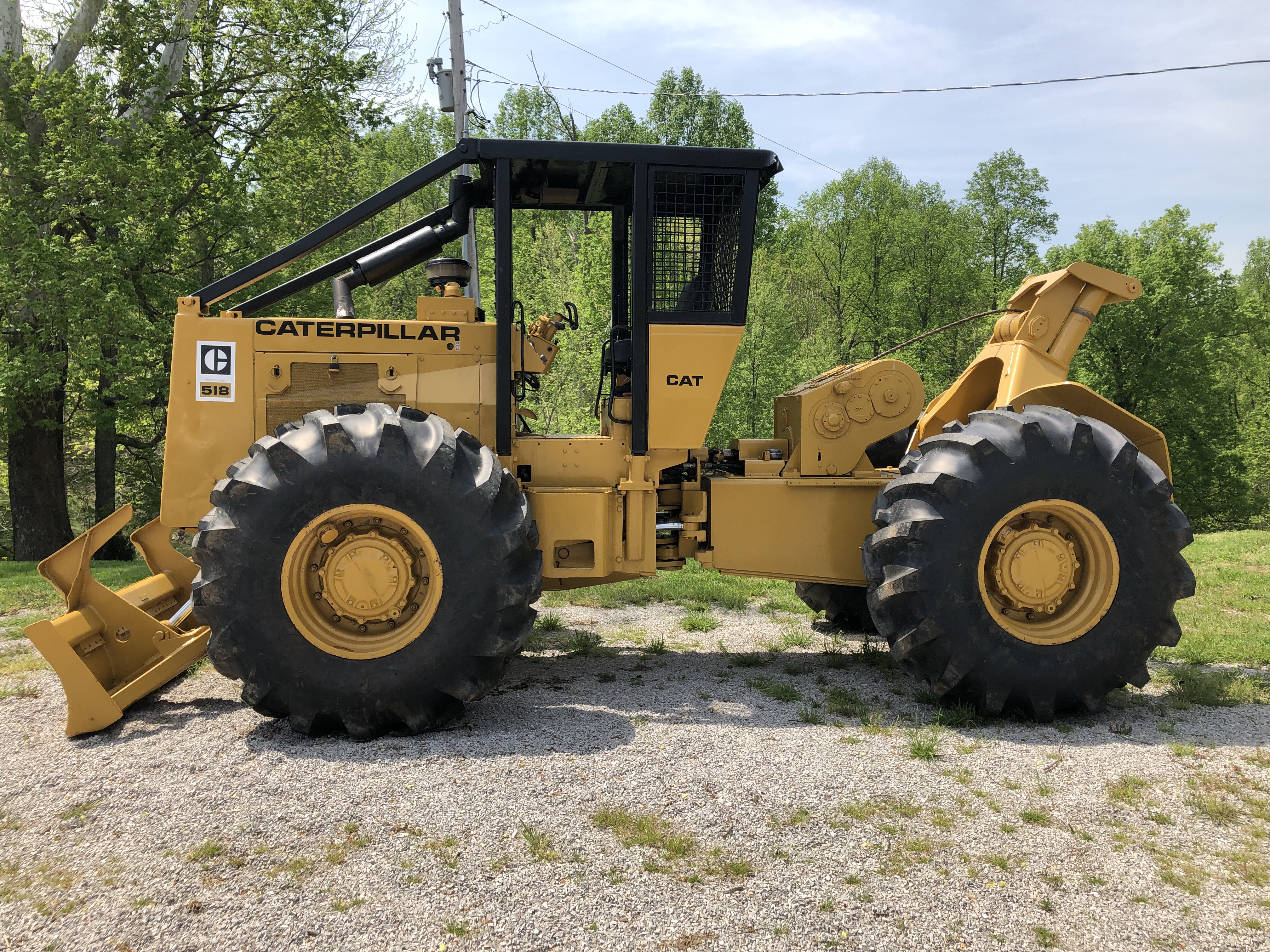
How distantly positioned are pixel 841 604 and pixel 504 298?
397 centimetres

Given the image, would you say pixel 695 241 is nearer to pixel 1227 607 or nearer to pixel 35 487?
pixel 1227 607

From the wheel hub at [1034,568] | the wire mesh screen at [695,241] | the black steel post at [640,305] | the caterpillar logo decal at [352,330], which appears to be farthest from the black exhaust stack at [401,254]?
the wheel hub at [1034,568]

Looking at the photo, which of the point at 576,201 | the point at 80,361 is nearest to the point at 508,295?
the point at 576,201

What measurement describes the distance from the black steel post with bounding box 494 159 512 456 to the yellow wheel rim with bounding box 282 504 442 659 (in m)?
1.08

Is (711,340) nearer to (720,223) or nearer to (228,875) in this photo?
(720,223)

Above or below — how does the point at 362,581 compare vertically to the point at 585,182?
below

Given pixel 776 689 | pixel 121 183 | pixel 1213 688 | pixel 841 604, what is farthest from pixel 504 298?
pixel 121 183

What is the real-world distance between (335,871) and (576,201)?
190 inches

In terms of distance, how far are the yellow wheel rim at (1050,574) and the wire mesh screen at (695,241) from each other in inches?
90.8

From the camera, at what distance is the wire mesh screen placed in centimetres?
569

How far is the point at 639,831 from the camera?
3.66 meters

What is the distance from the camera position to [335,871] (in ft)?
11.0

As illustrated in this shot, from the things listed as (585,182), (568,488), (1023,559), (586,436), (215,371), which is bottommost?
(1023,559)

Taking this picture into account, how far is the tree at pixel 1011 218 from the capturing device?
36312mm
